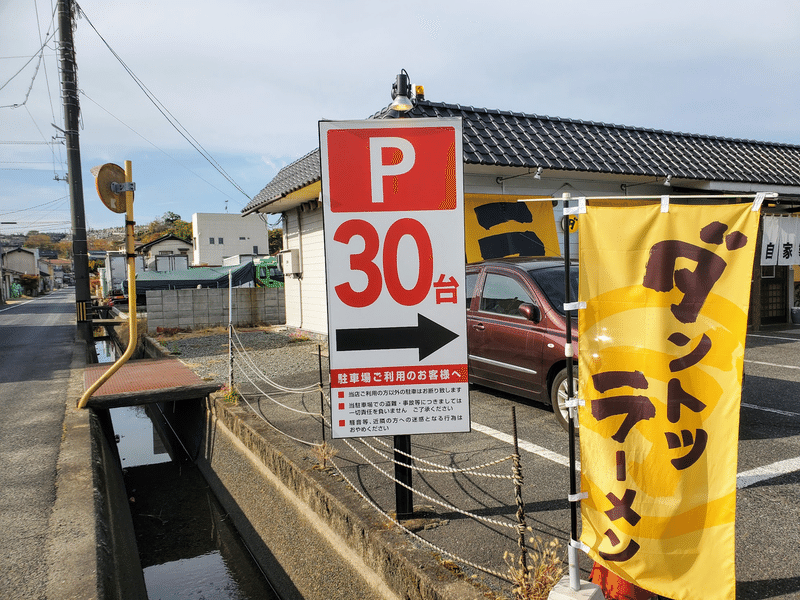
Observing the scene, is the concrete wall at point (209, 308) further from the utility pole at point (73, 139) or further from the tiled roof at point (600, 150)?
the tiled roof at point (600, 150)

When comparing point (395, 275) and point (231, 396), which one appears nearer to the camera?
point (395, 275)

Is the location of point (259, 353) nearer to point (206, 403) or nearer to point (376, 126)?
point (206, 403)

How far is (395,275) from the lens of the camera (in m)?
3.29

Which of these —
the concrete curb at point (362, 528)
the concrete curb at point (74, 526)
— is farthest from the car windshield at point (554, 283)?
the concrete curb at point (74, 526)

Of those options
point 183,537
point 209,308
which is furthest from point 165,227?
point 183,537

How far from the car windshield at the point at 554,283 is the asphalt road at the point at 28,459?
16.2 ft

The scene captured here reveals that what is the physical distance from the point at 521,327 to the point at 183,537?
4900mm

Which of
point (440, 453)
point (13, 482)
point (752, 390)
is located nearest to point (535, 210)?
point (752, 390)

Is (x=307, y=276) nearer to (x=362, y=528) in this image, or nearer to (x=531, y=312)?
(x=531, y=312)

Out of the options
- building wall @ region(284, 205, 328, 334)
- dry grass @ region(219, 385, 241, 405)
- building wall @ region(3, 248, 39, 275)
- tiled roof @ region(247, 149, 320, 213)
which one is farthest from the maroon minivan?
building wall @ region(3, 248, 39, 275)

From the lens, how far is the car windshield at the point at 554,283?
590 cm

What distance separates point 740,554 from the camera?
10.4ft

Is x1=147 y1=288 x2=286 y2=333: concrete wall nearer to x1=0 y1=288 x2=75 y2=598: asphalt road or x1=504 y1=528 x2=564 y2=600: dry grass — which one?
x1=0 y1=288 x2=75 y2=598: asphalt road

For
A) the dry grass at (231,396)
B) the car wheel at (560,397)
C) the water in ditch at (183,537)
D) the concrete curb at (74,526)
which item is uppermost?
the car wheel at (560,397)
